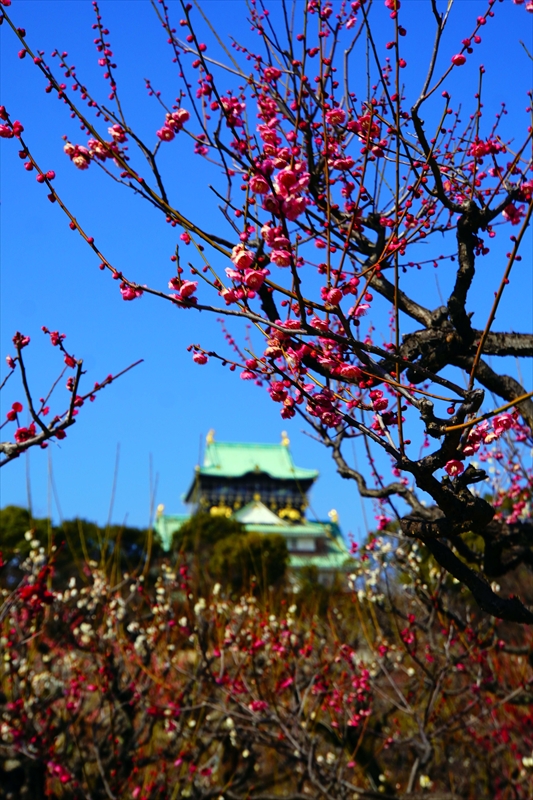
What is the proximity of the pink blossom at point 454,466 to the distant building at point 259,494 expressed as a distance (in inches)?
1206

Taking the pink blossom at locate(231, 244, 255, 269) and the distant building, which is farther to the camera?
the distant building

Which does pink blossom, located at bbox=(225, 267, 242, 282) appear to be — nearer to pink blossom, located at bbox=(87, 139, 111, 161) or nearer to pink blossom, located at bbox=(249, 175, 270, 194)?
pink blossom, located at bbox=(249, 175, 270, 194)

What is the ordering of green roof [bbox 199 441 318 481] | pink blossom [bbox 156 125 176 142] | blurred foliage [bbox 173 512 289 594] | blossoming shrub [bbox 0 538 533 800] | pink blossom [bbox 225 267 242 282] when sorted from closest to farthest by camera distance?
1. pink blossom [bbox 225 267 242 282]
2. pink blossom [bbox 156 125 176 142]
3. blossoming shrub [bbox 0 538 533 800]
4. blurred foliage [bbox 173 512 289 594]
5. green roof [bbox 199 441 318 481]

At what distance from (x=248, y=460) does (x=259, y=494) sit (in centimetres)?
283

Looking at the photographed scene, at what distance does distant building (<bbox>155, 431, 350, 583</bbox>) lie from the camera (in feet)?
117

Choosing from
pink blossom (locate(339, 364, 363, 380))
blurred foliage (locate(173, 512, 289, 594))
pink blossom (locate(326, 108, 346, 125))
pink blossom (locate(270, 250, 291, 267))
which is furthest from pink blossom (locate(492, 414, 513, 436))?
blurred foliage (locate(173, 512, 289, 594))

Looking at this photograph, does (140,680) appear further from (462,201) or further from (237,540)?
(237,540)

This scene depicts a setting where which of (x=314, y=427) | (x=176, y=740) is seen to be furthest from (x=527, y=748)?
(x=314, y=427)

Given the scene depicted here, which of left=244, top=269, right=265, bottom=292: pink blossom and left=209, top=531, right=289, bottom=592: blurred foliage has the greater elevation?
left=209, top=531, right=289, bottom=592: blurred foliage

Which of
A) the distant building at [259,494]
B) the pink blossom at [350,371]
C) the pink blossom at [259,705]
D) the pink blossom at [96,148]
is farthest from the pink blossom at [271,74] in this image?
the distant building at [259,494]

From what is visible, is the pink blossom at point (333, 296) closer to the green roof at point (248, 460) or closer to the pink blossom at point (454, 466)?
the pink blossom at point (454, 466)

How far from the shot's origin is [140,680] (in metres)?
7.36

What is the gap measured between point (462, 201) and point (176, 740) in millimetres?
5388

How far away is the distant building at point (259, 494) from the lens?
117 ft
